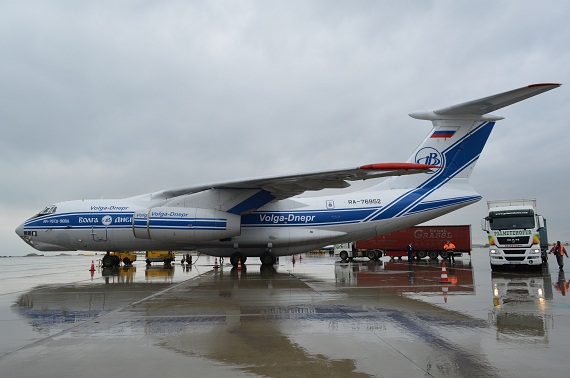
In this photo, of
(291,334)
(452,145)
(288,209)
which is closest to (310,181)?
(288,209)

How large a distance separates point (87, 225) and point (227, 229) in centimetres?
622

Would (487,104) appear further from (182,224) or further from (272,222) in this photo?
(182,224)

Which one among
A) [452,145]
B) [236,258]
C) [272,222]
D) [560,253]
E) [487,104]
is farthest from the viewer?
[236,258]

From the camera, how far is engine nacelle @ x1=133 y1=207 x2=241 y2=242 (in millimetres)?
15898

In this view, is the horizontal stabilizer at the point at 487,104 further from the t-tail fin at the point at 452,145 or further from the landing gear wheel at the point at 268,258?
the landing gear wheel at the point at 268,258

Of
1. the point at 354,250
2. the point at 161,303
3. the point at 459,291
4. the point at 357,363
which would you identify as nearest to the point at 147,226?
the point at 161,303

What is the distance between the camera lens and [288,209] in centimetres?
1827

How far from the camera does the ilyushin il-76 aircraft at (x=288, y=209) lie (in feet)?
54.6

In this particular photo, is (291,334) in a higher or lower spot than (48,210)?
lower

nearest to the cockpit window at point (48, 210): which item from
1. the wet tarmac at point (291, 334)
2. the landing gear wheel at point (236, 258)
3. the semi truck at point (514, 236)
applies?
the landing gear wheel at point (236, 258)

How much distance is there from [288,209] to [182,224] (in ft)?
15.3

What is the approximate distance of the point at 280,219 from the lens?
59.2 feet

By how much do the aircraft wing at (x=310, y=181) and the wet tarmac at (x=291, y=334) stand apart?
4602 mm

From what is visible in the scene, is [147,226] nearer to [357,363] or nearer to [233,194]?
[233,194]
